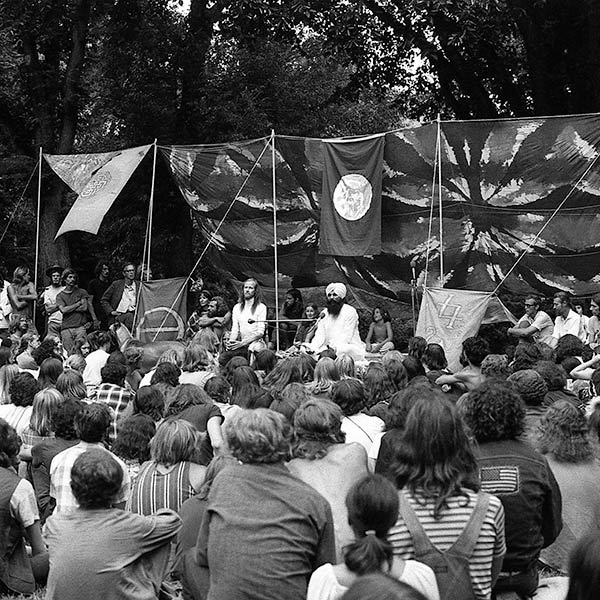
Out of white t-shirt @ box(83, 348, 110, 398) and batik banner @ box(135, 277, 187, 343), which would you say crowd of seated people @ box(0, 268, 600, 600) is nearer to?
white t-shirt @ box(83, 348, 110, 398)

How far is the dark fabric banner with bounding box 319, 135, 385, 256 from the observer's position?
42.2 feet

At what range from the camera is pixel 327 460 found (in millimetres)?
4637

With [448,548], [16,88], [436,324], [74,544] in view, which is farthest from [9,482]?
[16,88]

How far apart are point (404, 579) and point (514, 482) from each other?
1277mm

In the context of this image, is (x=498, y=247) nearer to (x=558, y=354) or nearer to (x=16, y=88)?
(x=558, y=354)

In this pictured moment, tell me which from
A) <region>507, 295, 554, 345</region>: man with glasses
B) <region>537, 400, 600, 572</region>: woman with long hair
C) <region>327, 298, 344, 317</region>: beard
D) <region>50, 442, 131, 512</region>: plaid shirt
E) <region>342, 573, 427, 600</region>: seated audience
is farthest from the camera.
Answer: <region>507, 295, 554, 345</region>: man with glasses

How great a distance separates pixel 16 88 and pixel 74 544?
16.2 meters

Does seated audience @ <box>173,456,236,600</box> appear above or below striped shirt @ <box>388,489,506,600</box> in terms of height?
below

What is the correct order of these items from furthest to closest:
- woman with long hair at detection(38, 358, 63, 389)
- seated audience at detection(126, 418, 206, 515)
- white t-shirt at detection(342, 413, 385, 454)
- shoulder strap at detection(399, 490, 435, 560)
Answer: woman with long hair at detection(38, 358, 63, 389), white t-shirt at detection(342, 413, 385, 454), seated audience at detection(126, 418, 206, 515), shoulder strap at detection(399, 490, 435, 560)

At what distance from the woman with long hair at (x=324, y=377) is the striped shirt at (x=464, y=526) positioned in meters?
3.23

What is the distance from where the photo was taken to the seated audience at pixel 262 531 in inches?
154

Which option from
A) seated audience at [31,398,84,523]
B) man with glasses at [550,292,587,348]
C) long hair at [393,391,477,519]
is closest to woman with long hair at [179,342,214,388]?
seated audience at [31,398,84,523]

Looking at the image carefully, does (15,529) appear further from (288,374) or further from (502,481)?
(288,374)

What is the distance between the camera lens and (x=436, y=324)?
1172 centimetres
